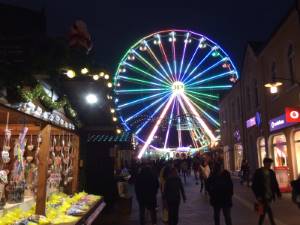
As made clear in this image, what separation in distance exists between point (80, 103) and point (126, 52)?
59.7 ft

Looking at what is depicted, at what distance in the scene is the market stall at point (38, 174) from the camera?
5852mm

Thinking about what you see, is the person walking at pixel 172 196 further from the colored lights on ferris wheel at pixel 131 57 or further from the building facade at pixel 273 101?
the colored lights on ferris wheel at pixel 131 57

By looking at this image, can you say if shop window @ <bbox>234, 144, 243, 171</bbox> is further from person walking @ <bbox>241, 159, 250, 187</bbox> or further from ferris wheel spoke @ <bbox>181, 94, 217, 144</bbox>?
person walking @ <bbox>241, 159, 250, 187</bbox>

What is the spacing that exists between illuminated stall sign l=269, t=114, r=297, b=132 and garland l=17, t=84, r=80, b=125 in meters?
9.80

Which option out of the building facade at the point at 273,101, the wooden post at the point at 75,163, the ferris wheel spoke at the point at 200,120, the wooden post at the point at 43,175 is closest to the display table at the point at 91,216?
the wooden post at the point at 43,175

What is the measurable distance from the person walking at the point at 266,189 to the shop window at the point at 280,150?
28.1 feet

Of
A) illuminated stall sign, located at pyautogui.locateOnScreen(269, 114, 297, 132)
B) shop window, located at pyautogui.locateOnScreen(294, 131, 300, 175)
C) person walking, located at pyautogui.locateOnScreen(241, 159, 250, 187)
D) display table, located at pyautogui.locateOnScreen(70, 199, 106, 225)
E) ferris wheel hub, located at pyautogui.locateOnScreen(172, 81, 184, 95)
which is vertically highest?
ferris wheel hub, located at pyautogui.locateOnScreen(172, 81, 184, 95)

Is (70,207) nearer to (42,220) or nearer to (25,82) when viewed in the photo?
(42,220)

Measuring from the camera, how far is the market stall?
585 cm

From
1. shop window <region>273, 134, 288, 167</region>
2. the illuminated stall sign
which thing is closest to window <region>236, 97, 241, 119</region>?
shop window <region>273, 134, 288, 167</region>

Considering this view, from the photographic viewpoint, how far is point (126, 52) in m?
26.6

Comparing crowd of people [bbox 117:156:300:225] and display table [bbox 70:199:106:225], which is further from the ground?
crowd of people [bbox 117:156:300:225]

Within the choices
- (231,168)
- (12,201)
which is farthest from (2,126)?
(231,168)

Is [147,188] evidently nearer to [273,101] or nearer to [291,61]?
[291,61]
